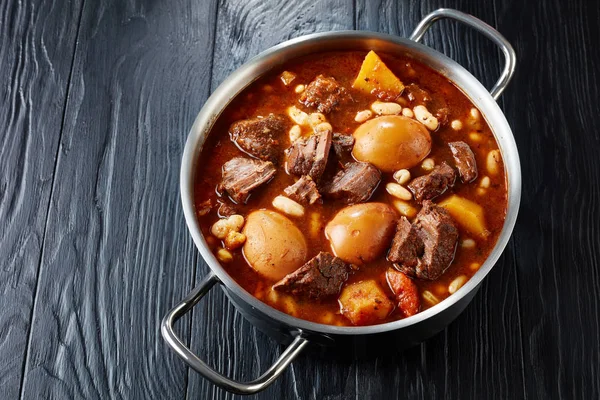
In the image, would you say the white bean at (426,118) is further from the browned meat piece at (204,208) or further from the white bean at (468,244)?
the browned meat piece at (204,208)

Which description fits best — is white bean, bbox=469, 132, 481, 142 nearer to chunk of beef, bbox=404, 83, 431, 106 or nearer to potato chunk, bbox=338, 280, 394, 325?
chunk of beef, bbox=404, 83, 431, 106

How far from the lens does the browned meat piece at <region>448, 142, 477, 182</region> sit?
254cm

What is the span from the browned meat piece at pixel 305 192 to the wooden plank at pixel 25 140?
3.56ft

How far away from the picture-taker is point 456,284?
7.82 ft

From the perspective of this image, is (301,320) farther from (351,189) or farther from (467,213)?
(467,213)

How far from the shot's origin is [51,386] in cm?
272

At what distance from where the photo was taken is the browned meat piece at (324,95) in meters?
2.69

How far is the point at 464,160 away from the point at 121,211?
1336 mm

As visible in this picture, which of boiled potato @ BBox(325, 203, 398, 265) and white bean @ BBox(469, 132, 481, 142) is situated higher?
white bean @ BBox(469, 132, 481, 142)

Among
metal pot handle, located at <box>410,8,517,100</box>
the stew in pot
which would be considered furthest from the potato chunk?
metal pot handle, located at <box>410,8,517,100</box>

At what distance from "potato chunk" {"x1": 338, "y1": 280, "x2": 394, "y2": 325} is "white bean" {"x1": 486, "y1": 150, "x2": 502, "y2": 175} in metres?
0.57

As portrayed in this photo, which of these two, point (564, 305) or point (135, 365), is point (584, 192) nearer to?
point (564, 305)

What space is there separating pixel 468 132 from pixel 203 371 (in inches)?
47.6

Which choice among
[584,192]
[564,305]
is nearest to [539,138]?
[584,192]
